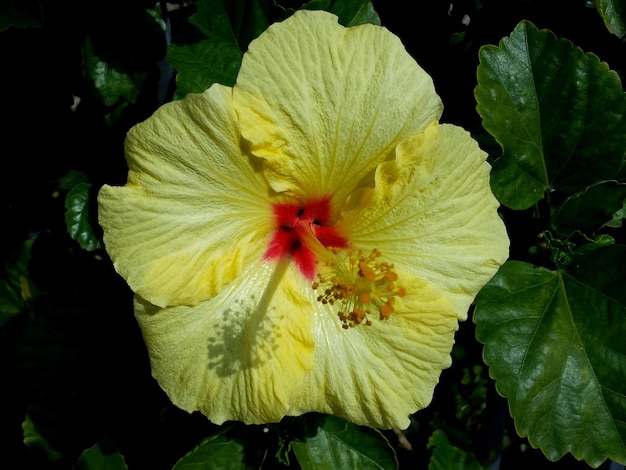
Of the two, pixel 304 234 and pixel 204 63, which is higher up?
pixel 204 63

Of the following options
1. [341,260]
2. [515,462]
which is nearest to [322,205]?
[341,260]

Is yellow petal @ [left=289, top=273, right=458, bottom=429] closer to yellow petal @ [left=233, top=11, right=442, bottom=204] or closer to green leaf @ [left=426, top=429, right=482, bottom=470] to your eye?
yellow petal @ [left=233, top=11, right=442, bottom=204]

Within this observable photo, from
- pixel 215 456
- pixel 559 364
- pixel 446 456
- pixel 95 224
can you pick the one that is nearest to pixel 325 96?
pixel 95 224

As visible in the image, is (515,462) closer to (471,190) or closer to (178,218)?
(471,190)

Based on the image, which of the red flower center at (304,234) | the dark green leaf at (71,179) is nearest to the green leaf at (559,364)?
the red flower center at (304,234)

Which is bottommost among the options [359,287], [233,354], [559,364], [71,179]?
[71,179]

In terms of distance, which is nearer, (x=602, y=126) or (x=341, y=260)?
(x=341, y=260)

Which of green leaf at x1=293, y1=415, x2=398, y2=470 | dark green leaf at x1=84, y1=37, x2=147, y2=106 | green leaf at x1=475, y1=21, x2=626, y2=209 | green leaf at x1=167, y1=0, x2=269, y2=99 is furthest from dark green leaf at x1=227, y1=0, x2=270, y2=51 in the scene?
green leaf at x1=293, y1=415, x2=398, y2=470

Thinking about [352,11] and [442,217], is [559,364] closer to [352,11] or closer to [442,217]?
[442,217]
